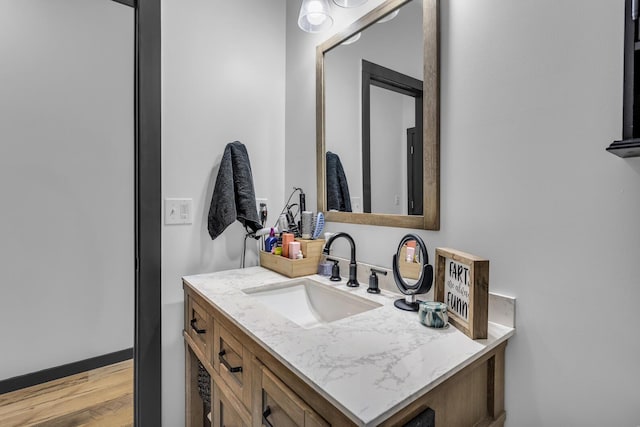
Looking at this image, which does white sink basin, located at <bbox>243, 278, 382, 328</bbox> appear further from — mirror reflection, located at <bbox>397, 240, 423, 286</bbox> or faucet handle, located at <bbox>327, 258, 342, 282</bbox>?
mirror reflection, located at <bbox>397, 240, 423, 286</bbox>

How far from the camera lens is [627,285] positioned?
26.8 inches

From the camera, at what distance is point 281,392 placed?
0.71 metres

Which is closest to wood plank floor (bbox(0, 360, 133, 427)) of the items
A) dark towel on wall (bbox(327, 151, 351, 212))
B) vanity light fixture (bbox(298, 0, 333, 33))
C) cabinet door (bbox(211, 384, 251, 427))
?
cabinet door (bbox(211, 384, 251, 427))

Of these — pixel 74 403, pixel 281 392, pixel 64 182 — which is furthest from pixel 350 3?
pixel 74 403

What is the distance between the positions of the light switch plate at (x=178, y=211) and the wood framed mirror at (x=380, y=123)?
24.7 inches

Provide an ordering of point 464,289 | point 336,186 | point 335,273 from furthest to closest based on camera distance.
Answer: point 336,186
point 335,273
point 464,289

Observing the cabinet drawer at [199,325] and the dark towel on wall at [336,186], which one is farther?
the dark towel on wall at [336,186]

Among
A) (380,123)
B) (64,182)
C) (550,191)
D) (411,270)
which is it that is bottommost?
(411,270)

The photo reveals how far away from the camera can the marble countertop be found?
554 mm

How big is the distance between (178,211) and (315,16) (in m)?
1.08

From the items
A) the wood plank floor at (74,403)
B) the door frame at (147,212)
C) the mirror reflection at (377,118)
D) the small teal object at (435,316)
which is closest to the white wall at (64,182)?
the wood plank floor at (74,403)

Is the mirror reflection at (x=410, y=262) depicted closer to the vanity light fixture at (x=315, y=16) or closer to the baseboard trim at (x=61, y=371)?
the vanity light fixture at (x=315, y=16)

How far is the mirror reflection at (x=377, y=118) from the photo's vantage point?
111 centimetres

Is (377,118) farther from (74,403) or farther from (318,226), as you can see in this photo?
→ (74,403)
